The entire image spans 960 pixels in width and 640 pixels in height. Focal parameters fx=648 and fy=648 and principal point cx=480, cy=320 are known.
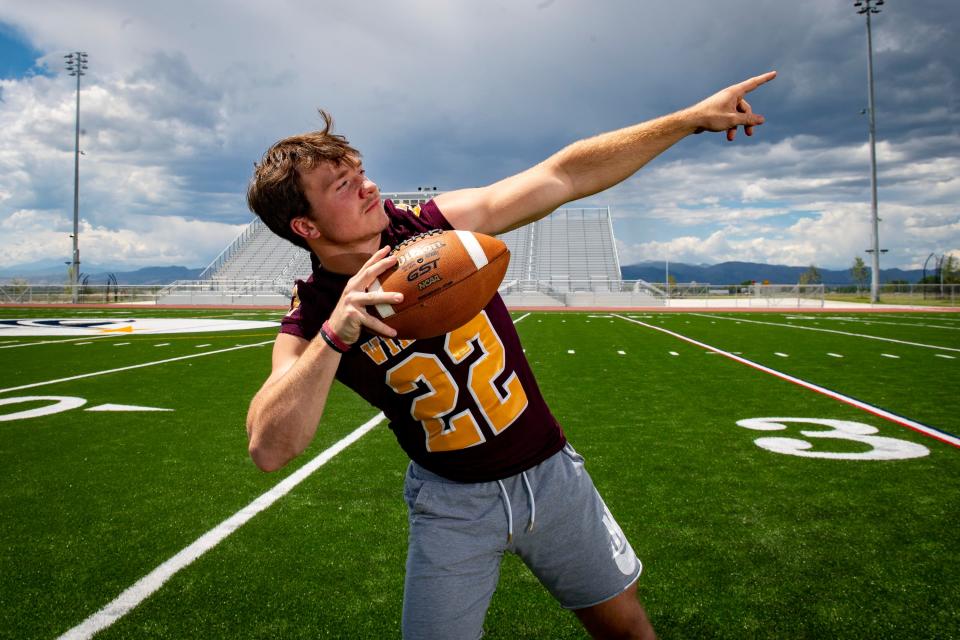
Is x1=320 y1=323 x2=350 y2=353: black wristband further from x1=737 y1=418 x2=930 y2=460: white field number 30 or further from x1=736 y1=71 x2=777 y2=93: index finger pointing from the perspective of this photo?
x1=737 y1=418 x2=930 y2=460: white field number 30

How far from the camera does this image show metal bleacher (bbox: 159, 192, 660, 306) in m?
35.7

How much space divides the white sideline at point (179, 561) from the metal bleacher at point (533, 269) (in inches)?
1211

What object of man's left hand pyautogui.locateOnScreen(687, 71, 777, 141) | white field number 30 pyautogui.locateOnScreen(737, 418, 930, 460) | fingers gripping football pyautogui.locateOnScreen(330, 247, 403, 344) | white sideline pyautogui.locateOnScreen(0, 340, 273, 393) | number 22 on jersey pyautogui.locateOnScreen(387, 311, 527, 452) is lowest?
white field number 30 pyautogui.locateOnScreen(737, 418, 930, 460)

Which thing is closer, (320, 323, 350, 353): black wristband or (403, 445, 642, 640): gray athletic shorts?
(320, 323, 350, 353): black wristband

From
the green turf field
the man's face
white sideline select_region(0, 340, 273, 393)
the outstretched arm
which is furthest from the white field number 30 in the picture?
white sideline select_region(0, 340, 273, 393)

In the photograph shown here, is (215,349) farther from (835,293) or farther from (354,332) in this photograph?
(835,293)

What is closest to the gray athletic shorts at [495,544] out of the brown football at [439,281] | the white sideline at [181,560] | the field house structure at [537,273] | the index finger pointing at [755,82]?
the brown football at [439,281]

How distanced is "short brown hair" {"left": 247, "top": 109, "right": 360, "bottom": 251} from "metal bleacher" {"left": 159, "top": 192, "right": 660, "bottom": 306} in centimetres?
3308

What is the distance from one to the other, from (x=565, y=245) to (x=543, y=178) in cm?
4931

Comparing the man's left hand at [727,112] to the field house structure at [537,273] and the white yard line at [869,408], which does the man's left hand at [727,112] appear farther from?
the field house structure at [537,273]

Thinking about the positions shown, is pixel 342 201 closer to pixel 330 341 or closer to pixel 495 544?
pixel 330 341

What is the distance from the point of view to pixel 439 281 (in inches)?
63.8

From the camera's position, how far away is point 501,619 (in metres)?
2.60

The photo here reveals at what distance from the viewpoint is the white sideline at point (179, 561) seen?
8.30 feet
